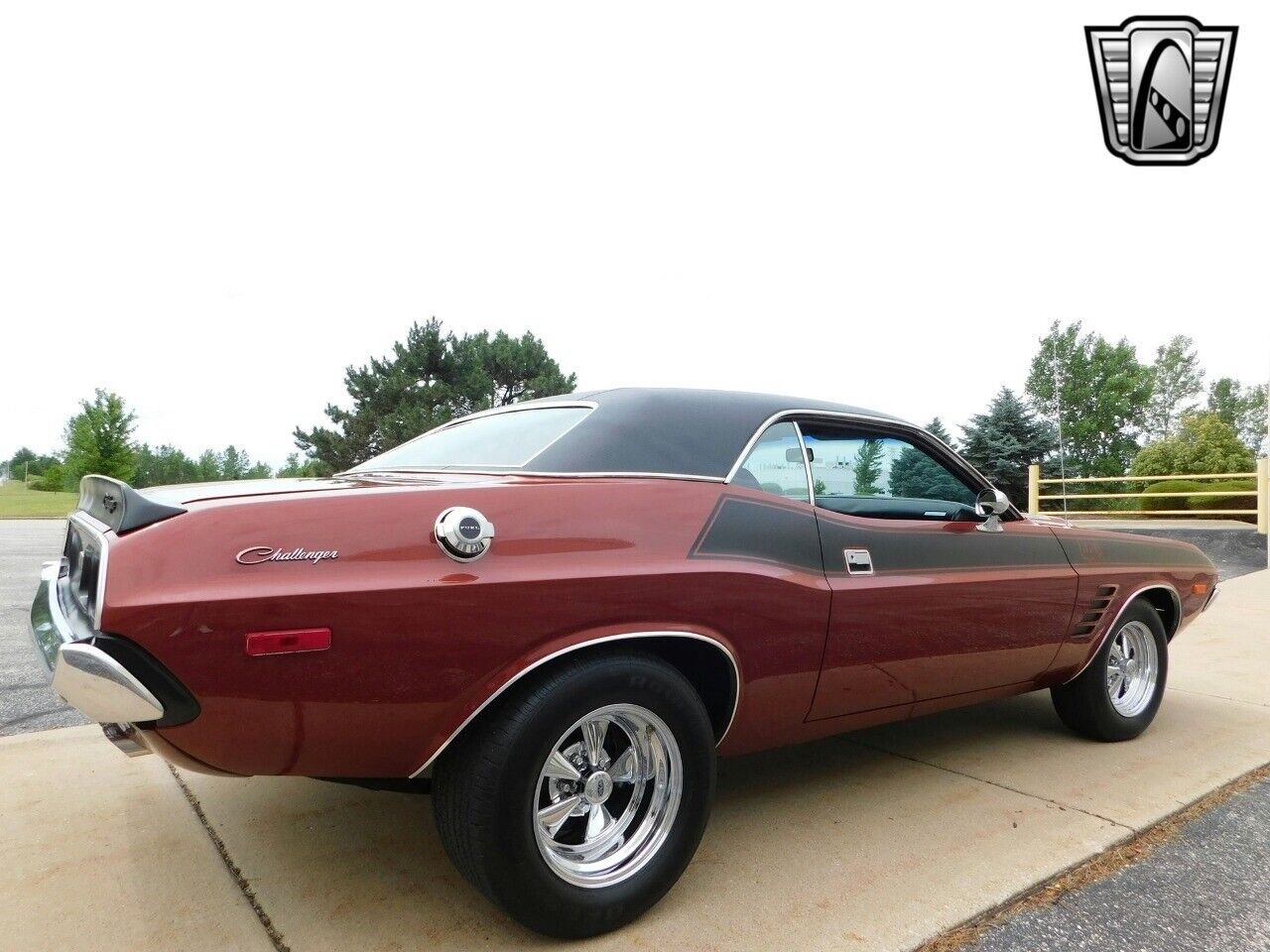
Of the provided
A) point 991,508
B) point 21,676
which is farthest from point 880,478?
point 21,676

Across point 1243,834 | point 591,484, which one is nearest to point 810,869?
point 591,484

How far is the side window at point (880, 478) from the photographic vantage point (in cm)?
282

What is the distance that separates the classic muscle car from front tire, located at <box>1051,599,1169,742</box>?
878mm

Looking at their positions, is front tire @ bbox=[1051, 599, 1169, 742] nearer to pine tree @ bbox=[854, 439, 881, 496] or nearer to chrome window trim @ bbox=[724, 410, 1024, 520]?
chrome window trim @ bbox=[724, 410, 1024, 520]

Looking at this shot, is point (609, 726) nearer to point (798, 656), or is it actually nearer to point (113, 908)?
point (798, 656)

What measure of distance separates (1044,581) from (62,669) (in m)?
3.30

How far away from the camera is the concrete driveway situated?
2.11 m

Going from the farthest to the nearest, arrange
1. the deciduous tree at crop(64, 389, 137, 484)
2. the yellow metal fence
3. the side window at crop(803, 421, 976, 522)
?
the deciduous tree at crop(64, 389, 137, 484) < the yellow metal fence < the side window at crop(803, 421, 976, 522)

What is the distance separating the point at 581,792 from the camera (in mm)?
2146

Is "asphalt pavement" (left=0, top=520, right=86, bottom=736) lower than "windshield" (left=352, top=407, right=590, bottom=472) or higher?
lower

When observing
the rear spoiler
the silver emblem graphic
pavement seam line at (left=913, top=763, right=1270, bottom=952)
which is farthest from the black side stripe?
the silver emblem graphic

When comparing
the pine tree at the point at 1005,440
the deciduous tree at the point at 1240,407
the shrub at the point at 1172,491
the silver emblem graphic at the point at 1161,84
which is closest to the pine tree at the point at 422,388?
the pine tree at the point at 1005,440

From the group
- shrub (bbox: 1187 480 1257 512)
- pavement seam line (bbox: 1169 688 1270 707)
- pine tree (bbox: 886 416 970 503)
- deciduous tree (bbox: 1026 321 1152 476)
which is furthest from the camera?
deciduous tree (bbox: 1026 321 1152 476)

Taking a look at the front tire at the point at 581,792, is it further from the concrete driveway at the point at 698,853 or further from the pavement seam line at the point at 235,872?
the pavement seam line at the point at 235,872
